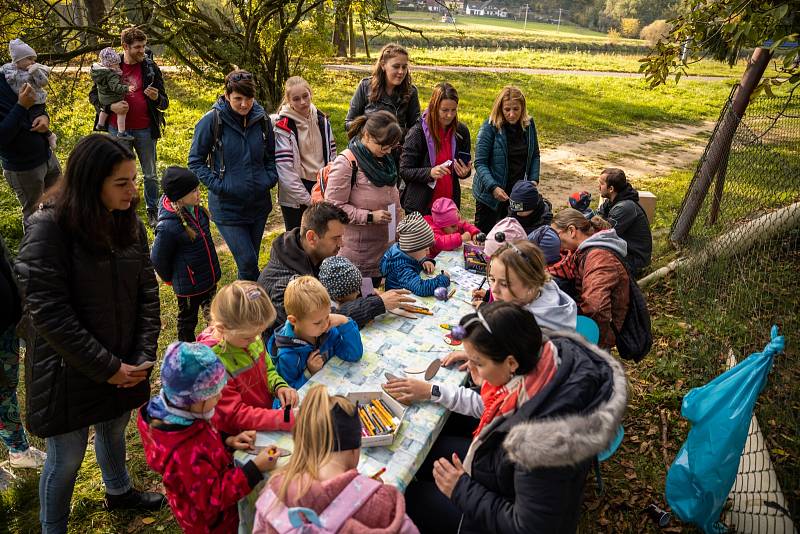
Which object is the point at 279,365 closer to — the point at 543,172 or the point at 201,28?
the point at 543,172

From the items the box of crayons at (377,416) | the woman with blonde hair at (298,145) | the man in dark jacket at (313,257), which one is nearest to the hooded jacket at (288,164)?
the woman with blonde hair at (298,145)

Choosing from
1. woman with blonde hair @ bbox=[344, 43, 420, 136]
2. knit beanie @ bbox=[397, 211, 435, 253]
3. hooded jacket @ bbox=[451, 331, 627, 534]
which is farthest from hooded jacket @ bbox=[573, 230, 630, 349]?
woman with blonde hair @ bbox=[344, 43, 420, 136]

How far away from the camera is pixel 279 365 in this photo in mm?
3004

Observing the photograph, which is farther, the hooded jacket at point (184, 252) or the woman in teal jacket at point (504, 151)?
the woman in teal jacket at point (504, 151)

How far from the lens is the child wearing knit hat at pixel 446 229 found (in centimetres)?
458

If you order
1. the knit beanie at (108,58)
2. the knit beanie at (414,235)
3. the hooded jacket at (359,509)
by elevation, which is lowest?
the hooded jacket at (359,509)

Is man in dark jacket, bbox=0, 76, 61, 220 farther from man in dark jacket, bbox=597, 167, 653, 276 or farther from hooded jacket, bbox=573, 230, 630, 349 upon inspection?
man in dark jacket, bbox=597, 167, 653, 276

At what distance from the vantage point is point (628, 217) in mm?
5121

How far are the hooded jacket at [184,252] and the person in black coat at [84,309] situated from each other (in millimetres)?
1204

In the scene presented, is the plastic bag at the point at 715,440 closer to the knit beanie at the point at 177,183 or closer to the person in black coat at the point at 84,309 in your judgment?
the person in black coat at the point at 84,309

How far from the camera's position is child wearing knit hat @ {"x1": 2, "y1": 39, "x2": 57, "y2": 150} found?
5.31m

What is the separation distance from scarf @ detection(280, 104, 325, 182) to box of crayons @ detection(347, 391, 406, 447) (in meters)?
3.16

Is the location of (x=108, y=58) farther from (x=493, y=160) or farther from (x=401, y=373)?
(x=401, y=373)

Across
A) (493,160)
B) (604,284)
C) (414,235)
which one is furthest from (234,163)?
(604,284)
